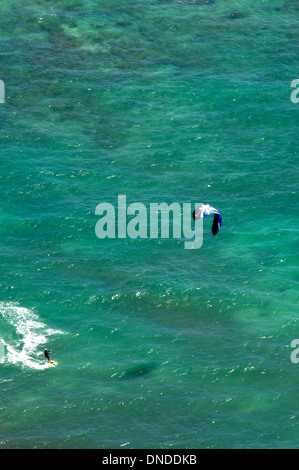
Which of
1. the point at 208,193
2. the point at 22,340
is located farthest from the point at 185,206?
the point at 22,340

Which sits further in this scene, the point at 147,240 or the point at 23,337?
the point at 147,240

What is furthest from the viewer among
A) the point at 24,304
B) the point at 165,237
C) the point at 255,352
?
the point at 165,237

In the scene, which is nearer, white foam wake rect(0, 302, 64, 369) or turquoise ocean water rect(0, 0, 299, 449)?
turquoise ocean water rect(0, 0, 299, 449)

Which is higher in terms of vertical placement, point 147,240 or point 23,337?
point 147,240

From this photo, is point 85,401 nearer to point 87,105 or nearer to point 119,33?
point 87,105

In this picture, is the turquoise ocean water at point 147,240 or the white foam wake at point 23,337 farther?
the white foam wake at point 23,337
